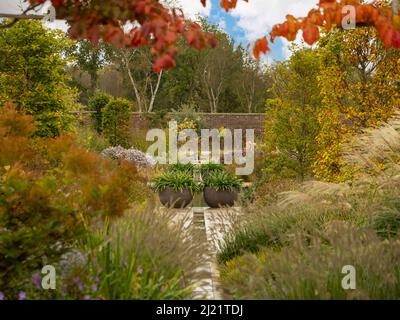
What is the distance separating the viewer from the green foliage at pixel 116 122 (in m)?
18.3

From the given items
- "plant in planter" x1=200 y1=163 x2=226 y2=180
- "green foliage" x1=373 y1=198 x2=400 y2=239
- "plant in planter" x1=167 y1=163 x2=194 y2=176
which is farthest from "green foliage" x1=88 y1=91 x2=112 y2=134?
"green foliage" x1=373 y1=198 x2=400 y2=239

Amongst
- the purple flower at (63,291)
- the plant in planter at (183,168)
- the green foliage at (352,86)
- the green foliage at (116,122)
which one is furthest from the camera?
the green foliage at (116,122)

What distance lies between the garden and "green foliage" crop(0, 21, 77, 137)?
3 centimetres

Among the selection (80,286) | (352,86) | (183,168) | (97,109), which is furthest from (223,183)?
(97,109)

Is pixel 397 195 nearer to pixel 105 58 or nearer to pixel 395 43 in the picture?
pixel 395 43

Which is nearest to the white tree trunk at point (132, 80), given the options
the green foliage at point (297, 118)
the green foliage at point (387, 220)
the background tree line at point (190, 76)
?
the background tree line at point (190, 76)

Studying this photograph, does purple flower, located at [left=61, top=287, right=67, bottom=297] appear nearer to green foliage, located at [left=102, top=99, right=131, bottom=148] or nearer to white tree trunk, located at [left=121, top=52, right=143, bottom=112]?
green foliage, located at [left=102, top=99, right=131, bottom=148]

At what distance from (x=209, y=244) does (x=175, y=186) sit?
5741mm

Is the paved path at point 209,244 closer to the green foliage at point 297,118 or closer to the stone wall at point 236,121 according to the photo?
the green foliage at point 297,118

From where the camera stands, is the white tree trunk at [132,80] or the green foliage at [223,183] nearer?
the green foliage at [223,183]

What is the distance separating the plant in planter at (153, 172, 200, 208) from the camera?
35.6ft

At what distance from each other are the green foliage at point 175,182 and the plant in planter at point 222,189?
1.14 feet

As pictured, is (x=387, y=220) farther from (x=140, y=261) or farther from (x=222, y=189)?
(x=222, y=189)

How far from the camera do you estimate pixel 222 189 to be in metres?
10.8
